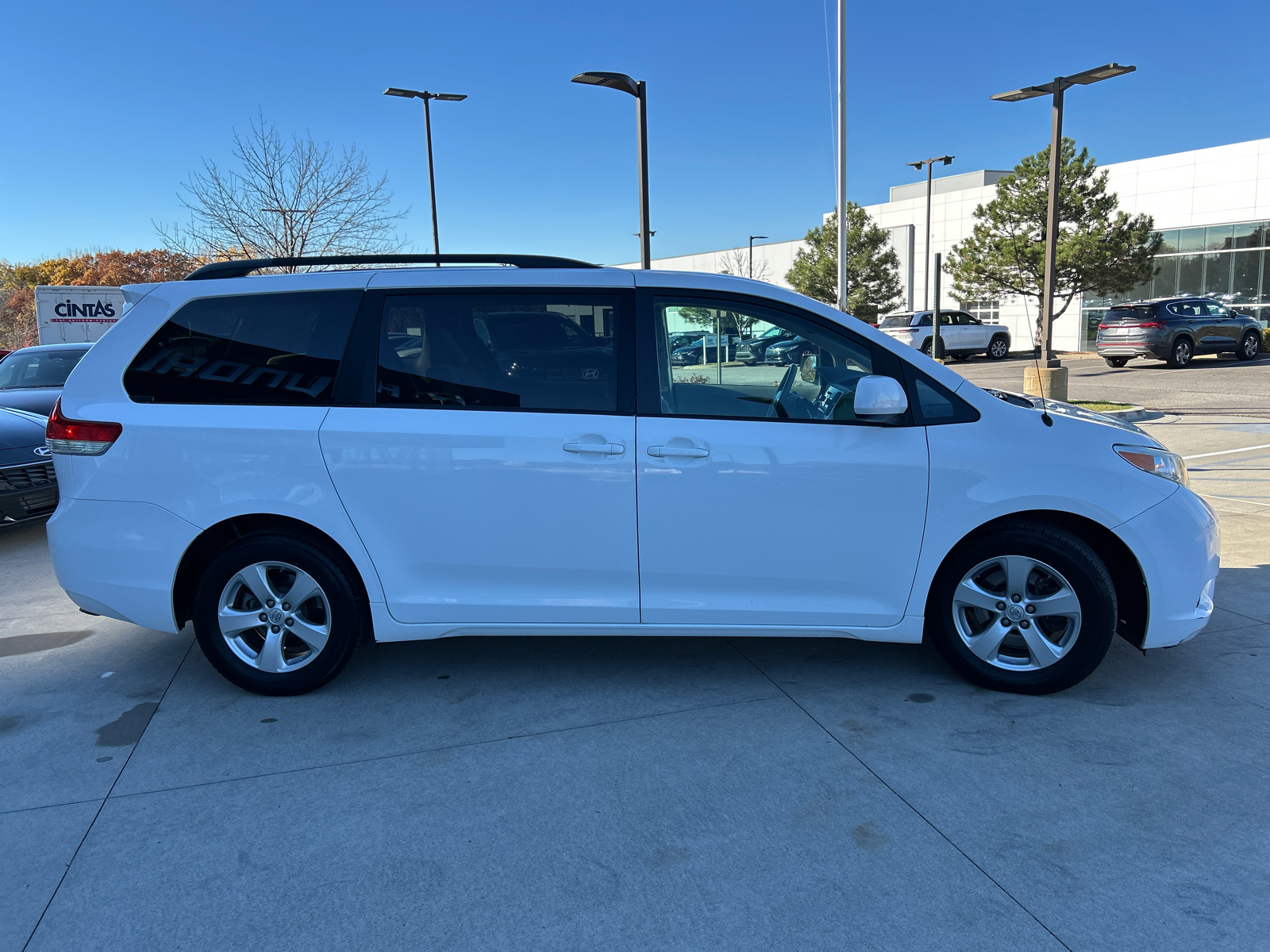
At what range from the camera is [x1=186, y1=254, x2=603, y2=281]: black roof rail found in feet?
13.5

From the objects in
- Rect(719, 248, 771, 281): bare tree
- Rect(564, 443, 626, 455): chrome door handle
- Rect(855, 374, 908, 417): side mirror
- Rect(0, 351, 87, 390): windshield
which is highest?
Rect(719, 248, 771, 281): bare tree

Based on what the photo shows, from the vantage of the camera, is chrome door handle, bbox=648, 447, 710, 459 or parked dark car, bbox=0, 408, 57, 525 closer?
chrome door handle, bbox=648, 447, 710, 459

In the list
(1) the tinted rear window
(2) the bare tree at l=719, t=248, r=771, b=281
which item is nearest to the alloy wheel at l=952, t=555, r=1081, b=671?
(1) the tinted rear window

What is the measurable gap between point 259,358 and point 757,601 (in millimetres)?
2424

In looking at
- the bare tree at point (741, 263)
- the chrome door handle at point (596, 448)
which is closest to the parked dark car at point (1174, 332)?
the chrome door handle at point (596, 448)

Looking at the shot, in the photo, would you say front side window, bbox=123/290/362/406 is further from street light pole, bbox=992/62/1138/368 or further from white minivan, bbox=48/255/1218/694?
street light pole, bbox=992/62/1138/368

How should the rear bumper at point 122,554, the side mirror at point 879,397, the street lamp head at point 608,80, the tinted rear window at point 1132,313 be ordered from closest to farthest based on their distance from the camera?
1. the side mirror at point 879,397
2. the rear bumper at point 122,554
3. the street lamp head at point 608,80
4. the tinted rear window at point 1132,313

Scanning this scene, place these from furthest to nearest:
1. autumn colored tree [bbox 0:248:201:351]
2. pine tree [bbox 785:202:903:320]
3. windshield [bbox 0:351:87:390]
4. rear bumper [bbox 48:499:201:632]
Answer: autumn colored tree [bbox 0:248:201:351], pine tree [bbox 785:202:903:320], windshield [bbox 0:351:87:390], rear bumper [bbox 48:499:201:632]

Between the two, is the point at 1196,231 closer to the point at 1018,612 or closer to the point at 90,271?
the point at 1018,612

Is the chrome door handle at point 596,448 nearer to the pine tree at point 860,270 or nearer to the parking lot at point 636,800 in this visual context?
the parking lot at point 636,800

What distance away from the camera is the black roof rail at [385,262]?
4.10m

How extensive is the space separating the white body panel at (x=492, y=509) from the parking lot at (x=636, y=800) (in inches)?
19.3

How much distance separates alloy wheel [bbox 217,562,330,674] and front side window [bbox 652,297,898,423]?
178 cm

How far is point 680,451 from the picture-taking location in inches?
148
